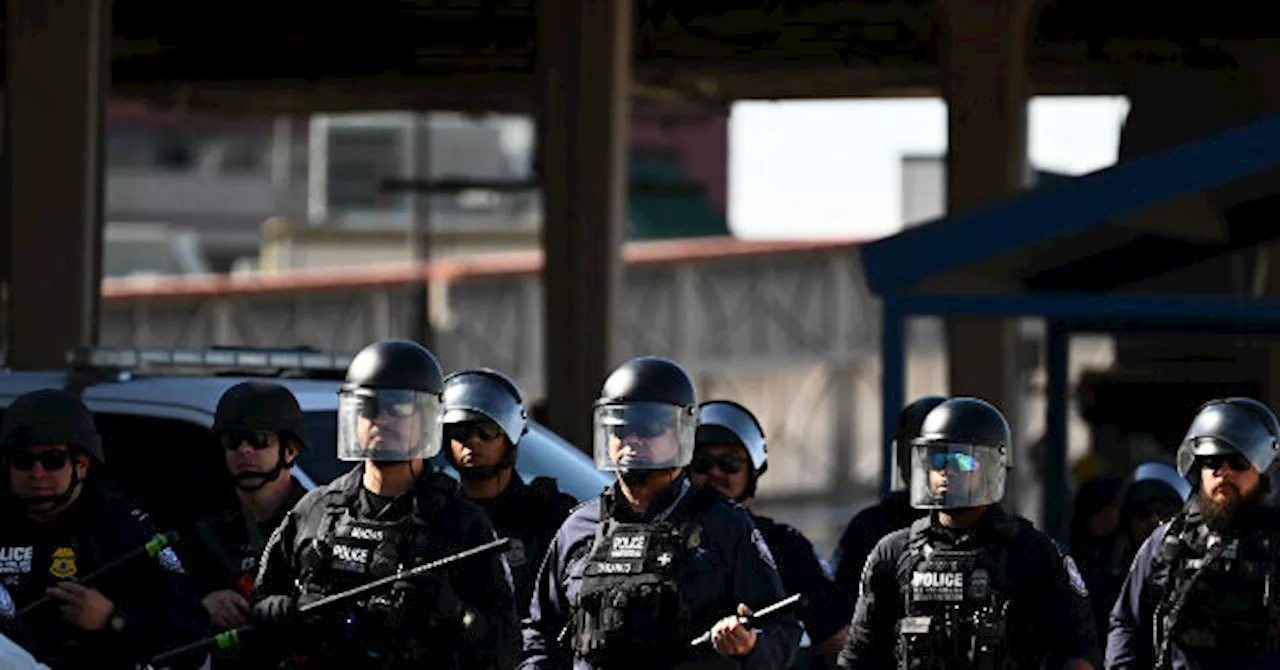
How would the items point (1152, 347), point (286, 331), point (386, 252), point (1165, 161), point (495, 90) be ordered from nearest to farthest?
point (1165, 161) < point (1152, 347) < point (495, 90) < point (286, 331) < point (386, 252)

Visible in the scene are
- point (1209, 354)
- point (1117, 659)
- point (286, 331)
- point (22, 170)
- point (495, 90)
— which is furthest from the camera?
point (286, 331)

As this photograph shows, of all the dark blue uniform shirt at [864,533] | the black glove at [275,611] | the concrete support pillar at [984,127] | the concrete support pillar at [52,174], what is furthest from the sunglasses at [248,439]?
the concrete support pillar at [984,127]

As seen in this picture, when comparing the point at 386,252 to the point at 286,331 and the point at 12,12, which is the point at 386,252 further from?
the point at 12,12

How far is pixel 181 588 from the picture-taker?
9.41 meters

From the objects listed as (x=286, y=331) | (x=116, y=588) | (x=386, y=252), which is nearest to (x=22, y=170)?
(x=116, y=588)

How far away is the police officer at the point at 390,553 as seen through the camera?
861 centimetres

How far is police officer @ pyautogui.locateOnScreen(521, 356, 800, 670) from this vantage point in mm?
8883

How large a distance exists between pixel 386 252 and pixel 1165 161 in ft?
172

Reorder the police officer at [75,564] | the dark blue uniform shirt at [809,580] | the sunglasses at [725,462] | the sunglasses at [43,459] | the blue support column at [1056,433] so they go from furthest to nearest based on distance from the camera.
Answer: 1. the blue support column at [1056,433]
2. the sunglasses at [725,462]
3. the dark blue uniform shirt at [809,580]
4. the sunglasses at [43,459]
5. the police officer at [75,564]

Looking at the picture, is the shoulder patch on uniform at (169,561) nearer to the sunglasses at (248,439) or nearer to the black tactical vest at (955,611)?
the sunglasses at (248,439)

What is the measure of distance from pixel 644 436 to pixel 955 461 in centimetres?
111

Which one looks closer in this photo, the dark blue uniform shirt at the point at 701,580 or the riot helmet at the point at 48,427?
the dark blue uniform shirt at the point at 701,580

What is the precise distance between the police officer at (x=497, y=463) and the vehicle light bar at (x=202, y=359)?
0.99 m

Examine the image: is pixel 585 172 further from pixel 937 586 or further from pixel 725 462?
pixel 937 586
